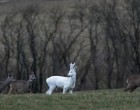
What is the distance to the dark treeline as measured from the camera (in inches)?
2375

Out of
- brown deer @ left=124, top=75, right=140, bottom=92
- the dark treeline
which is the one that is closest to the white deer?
brown deer @ left=124, top=75, right=140, bottom=92

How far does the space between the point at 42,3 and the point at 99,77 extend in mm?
18168

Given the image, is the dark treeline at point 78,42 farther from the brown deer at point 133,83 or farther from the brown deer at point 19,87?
the brown deer at point 133,83

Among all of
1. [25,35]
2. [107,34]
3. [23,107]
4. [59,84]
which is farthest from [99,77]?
[23,107]

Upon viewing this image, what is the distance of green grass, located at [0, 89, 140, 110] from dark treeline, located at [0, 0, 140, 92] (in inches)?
1608

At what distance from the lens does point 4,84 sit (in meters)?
27.5

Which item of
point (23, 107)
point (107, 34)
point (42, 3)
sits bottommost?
point (23, 107)

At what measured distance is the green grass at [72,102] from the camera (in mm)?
Result: 15608

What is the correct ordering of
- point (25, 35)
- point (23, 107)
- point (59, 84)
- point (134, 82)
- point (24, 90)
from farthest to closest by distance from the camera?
point (25, 35) → point (24, 90) → point (134, 82) → point (59, 84) → point (23, 107)

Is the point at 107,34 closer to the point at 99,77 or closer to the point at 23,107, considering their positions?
the point at 99,77

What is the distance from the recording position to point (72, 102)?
16.5 m

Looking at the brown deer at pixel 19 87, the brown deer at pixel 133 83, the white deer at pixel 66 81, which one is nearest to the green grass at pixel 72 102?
the white deer at pixel 66 81

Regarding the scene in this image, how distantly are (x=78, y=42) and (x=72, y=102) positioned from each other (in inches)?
1927

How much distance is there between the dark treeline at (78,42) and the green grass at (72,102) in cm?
4085
